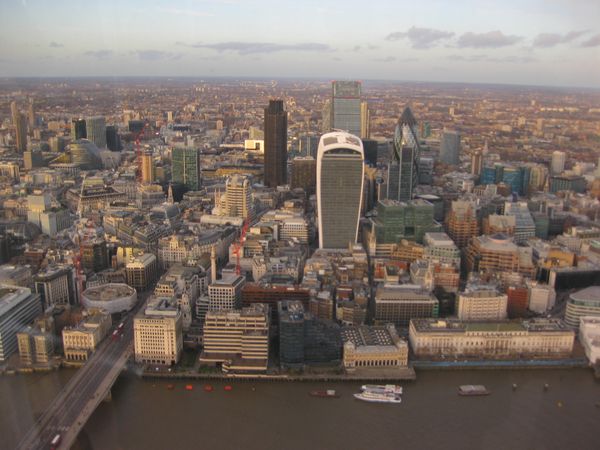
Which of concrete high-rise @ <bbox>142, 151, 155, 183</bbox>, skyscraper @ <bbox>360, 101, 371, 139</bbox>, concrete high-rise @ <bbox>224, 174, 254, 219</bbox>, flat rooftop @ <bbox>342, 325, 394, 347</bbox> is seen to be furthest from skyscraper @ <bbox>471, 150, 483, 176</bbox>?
flat rooftop @ <bbox>342, 325, 394, 347</bbox>

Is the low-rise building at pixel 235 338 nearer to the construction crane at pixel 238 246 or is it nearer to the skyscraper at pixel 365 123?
the construction crane at pixel 238 246

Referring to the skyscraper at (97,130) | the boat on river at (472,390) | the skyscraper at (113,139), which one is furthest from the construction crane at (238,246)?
the skyscraper at (113,139)

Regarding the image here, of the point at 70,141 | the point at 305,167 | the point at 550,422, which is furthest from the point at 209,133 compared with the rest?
the point at 550,422

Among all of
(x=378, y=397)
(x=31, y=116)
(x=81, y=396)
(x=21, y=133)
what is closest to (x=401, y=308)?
(x=378, y=397)

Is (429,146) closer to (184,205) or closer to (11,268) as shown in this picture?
(184,205)

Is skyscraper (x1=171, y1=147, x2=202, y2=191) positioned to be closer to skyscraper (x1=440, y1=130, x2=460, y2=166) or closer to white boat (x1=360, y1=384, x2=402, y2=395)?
skyscraper (x1=440, y1=130, x2=460, y2=166)

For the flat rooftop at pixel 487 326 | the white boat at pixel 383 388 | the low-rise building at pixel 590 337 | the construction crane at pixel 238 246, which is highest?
the construction crane at pixel 238 246
